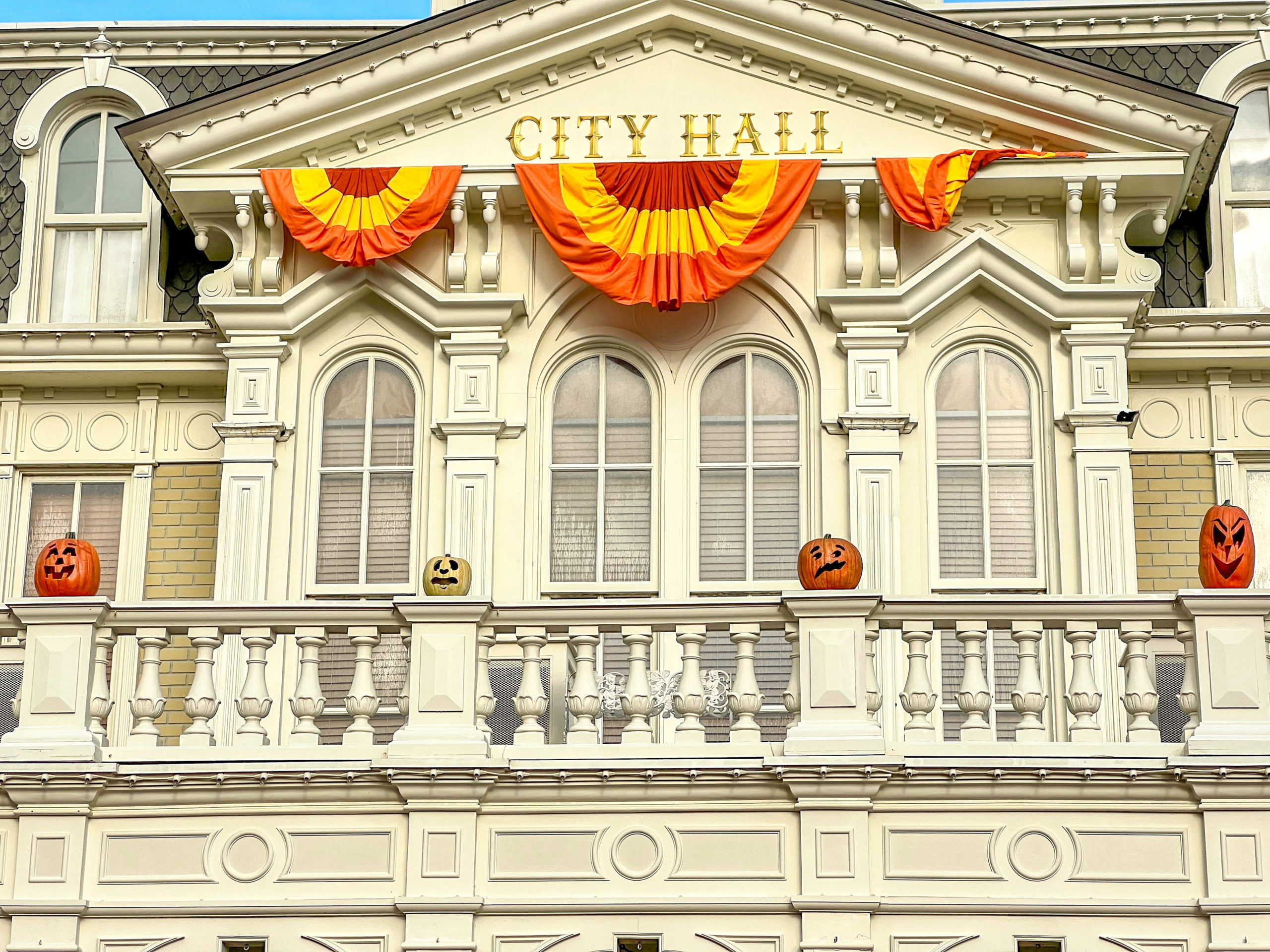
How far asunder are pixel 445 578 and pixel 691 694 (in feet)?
6.60

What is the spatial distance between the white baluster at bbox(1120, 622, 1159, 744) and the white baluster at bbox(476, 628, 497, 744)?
14.6ft

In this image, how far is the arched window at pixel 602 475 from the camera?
16422 mm

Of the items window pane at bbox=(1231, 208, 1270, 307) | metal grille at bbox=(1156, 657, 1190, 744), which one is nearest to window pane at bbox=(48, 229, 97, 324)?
metal grille at bbox=(1156, 657, 1190, 744)

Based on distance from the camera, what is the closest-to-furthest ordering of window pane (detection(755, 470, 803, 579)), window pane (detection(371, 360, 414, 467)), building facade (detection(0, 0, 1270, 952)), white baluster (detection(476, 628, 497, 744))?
building facade (detection(0, 0, 1270, 952)) → white baluster (detection(476, 628, 497, 744)) → window pane (detection(755, 470, 803, 579)) → window pane (detection(371, 360, 414, 467))

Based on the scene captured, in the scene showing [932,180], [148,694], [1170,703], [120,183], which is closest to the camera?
[148,694]

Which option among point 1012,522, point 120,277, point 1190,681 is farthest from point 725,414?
point 120,277

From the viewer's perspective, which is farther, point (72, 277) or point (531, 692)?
point (72, 277)

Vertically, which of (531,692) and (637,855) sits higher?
(531,692)

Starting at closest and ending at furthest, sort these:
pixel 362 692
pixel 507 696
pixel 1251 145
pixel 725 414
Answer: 1. pixel 362 692
2. pixel 507 696
3. pixel 725 414
4. pixel 1251 145

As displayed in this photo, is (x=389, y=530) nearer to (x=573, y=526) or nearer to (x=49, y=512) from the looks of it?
(x=573, y=526)

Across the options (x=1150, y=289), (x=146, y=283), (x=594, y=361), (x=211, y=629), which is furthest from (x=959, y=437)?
(x=146, y=283)

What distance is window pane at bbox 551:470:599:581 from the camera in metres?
16.4

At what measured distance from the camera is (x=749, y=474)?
651 inches

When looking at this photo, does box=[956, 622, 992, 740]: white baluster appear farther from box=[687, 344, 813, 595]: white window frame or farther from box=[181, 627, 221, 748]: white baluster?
box=[181, 627, 221, 748]: white baluster
